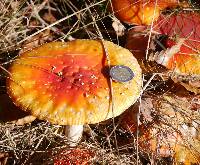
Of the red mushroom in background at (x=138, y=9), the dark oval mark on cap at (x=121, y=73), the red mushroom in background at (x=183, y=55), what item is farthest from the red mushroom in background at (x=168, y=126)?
the red mushroom in background at (x=138, y=9)

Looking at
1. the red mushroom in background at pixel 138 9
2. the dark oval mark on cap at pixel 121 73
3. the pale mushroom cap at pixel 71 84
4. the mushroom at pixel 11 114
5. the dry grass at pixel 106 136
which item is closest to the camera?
the pale mushroom cap at pixel 71 84

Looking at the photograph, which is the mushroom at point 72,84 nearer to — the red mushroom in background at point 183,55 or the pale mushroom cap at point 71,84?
the pale mushroom cap at point 71,84

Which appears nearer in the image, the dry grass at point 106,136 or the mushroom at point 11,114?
the dry grass at point 106,136

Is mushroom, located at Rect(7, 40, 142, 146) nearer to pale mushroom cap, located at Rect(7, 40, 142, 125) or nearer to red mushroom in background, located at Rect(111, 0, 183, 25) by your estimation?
pale mushroom cap, located at Rect(7, 40, 142, 125)

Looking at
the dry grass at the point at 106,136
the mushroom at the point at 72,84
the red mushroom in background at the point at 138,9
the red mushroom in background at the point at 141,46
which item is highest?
the red mushroom in background at the point at 138,9

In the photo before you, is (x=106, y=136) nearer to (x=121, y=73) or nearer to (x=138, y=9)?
(x=121, y=73)

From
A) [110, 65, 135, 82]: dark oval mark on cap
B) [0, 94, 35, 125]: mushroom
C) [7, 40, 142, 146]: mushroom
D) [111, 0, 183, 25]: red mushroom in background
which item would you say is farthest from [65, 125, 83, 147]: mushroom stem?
[111, 0, 183, 25]: red mushroom in background

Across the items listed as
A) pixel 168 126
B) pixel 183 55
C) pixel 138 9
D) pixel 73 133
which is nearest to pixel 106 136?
pixel 73 133

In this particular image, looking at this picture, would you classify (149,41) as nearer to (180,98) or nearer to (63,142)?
(180,98)
